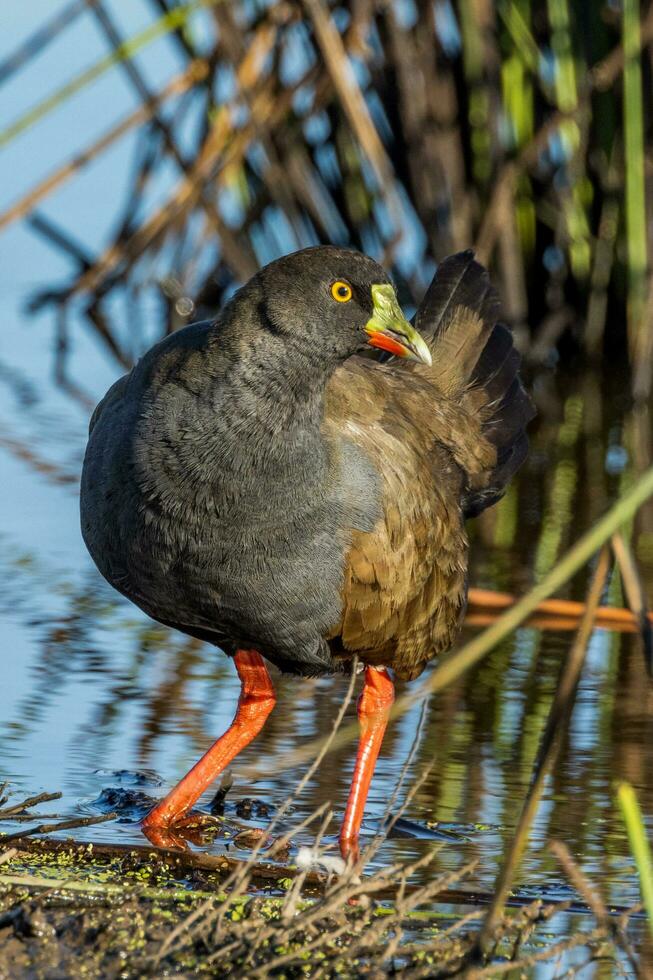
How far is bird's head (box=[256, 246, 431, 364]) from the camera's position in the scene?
4.11 metres

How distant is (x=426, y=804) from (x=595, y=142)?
5556mm

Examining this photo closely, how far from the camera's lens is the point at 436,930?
364 centimetres

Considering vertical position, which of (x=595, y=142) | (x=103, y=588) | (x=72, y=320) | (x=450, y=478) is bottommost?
(x=103, y=588)

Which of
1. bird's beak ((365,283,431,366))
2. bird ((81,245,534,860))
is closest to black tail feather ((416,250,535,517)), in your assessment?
bird ((81,245,534,860))

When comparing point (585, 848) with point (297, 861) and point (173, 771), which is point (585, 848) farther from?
point (173, 771)

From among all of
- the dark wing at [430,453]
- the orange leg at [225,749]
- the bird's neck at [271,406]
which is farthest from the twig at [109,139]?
the bird's neck at [271,406]

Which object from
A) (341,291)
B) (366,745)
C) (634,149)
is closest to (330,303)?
(341,291)

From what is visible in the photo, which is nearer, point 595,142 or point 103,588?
point 103,588

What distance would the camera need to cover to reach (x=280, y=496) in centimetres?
410

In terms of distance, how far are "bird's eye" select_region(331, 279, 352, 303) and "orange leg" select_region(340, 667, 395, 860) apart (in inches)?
42.0

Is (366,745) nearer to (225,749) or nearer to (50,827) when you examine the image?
(225,749)

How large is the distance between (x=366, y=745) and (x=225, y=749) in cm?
40

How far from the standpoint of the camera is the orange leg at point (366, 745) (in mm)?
4398

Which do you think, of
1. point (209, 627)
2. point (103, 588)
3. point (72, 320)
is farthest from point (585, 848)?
point (72, 320)
